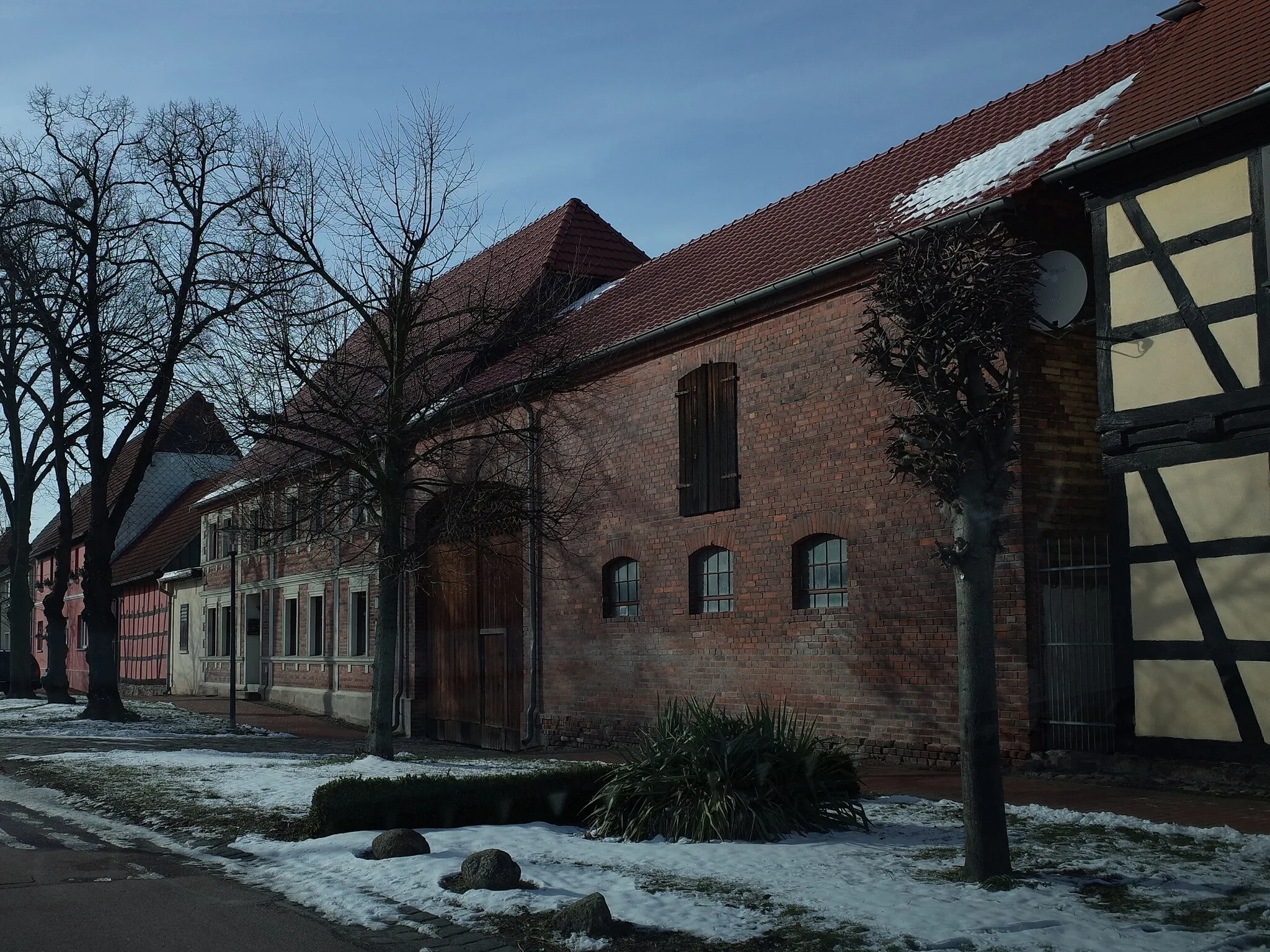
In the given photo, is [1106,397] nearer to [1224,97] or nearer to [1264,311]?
[1264,311]

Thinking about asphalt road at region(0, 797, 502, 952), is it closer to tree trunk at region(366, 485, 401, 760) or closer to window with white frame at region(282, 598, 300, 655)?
tree trunk at region(366, 485, 401, 760)

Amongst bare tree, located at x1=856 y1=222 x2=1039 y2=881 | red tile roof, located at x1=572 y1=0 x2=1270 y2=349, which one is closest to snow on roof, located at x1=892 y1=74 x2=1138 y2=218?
red tile roof, located at x1=572 y1=0 x2=1270 y2=349

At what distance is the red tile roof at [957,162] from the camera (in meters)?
11.8

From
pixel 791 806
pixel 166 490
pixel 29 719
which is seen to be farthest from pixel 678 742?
pixel 166 490

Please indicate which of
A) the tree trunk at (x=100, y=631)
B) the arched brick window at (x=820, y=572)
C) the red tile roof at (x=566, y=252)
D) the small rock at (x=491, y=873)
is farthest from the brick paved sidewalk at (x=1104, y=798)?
the tree trunk at (x=100, y=631)

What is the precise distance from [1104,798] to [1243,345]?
390 centimetres

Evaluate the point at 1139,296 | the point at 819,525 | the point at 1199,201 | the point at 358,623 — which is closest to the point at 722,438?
the point at 819,525

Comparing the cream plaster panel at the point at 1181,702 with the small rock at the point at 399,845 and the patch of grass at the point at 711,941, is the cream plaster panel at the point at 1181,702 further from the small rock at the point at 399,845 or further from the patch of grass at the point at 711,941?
the small rock at the point at 399,845

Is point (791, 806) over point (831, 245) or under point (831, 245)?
under

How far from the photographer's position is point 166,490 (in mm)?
50656

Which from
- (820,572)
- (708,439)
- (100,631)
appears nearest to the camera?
(820,572)

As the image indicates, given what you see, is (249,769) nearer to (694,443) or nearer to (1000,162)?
(694,443)

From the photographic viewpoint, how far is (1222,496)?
1057cm

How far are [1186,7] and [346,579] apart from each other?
20210mm
